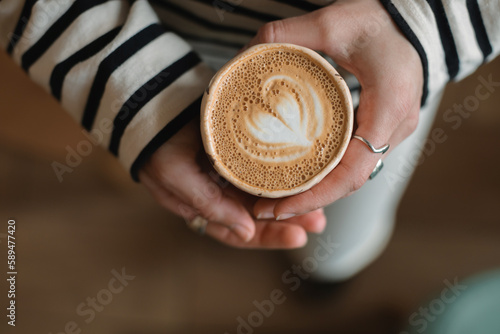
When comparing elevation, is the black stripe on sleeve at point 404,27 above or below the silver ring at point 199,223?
above

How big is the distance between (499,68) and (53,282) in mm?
1319

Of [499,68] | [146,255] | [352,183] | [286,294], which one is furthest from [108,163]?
[499,68]

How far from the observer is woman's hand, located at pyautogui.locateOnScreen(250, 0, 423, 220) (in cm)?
49

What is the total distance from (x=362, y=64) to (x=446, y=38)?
0.10 m

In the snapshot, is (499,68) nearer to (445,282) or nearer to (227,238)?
(445,282)

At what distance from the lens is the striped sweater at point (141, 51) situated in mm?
508

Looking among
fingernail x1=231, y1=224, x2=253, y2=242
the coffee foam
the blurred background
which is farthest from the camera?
the blurred background

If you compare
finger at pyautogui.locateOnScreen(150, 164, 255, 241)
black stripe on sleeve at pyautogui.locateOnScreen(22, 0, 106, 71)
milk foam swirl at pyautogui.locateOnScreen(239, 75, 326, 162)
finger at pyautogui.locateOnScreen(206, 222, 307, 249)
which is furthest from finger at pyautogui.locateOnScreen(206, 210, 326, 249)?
black stripe on sleeve at pyautogui.locateOnScreen(22, 0, 106, 71)

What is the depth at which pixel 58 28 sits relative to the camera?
0.54 metres

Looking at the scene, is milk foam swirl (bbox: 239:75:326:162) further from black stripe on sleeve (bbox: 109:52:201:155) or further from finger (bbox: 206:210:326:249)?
finger (bbox: 206:210:326:249)

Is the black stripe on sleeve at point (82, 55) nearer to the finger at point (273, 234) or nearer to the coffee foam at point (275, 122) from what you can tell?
the coffee foam at point (275, 122)

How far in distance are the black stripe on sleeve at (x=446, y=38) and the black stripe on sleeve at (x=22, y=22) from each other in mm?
464

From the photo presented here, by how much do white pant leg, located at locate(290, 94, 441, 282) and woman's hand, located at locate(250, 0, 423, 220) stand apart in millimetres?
172

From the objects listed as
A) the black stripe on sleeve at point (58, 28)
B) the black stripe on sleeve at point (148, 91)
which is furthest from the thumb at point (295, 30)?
the black stripe on sleeve at point (58, 28)
